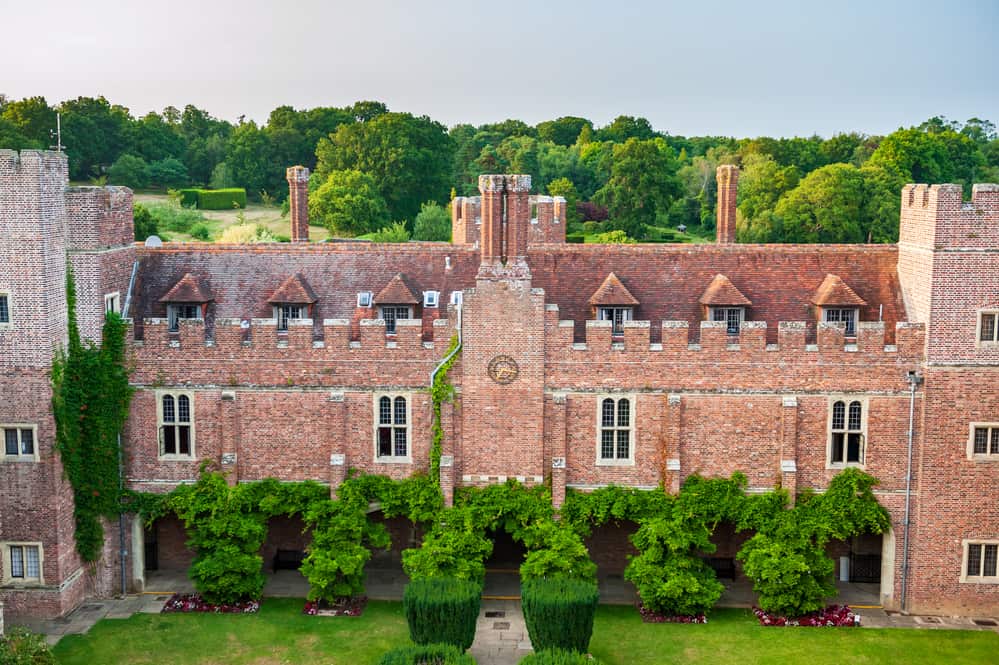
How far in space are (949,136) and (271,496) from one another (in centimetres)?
9661

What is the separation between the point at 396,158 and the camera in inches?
3519

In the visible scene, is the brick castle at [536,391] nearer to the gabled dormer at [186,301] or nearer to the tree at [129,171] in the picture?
the gabled dormer at [186,301]

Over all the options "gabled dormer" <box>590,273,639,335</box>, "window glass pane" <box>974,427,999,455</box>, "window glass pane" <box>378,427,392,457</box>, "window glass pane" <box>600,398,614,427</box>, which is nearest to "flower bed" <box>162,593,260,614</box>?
"window glass pane" <box>378,427,392,457</box>

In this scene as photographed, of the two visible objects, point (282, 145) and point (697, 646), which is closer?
point (697, 646)

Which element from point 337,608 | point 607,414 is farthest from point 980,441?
point 337,608

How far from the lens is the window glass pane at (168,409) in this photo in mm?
31984

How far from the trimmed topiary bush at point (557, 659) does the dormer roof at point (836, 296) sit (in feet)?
45.8

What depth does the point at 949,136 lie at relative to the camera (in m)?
107

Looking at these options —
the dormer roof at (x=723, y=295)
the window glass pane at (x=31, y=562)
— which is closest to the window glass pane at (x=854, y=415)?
the dormer roof at (x=723, y=295)

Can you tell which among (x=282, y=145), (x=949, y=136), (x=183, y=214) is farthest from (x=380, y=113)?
(x=949, y=136)

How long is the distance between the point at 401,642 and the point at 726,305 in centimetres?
1443

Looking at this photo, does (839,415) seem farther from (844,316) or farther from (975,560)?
(975,560)

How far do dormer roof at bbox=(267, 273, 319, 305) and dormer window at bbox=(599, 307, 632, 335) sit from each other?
375 inches

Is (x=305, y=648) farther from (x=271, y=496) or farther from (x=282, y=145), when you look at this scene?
(x=282, y=145)
